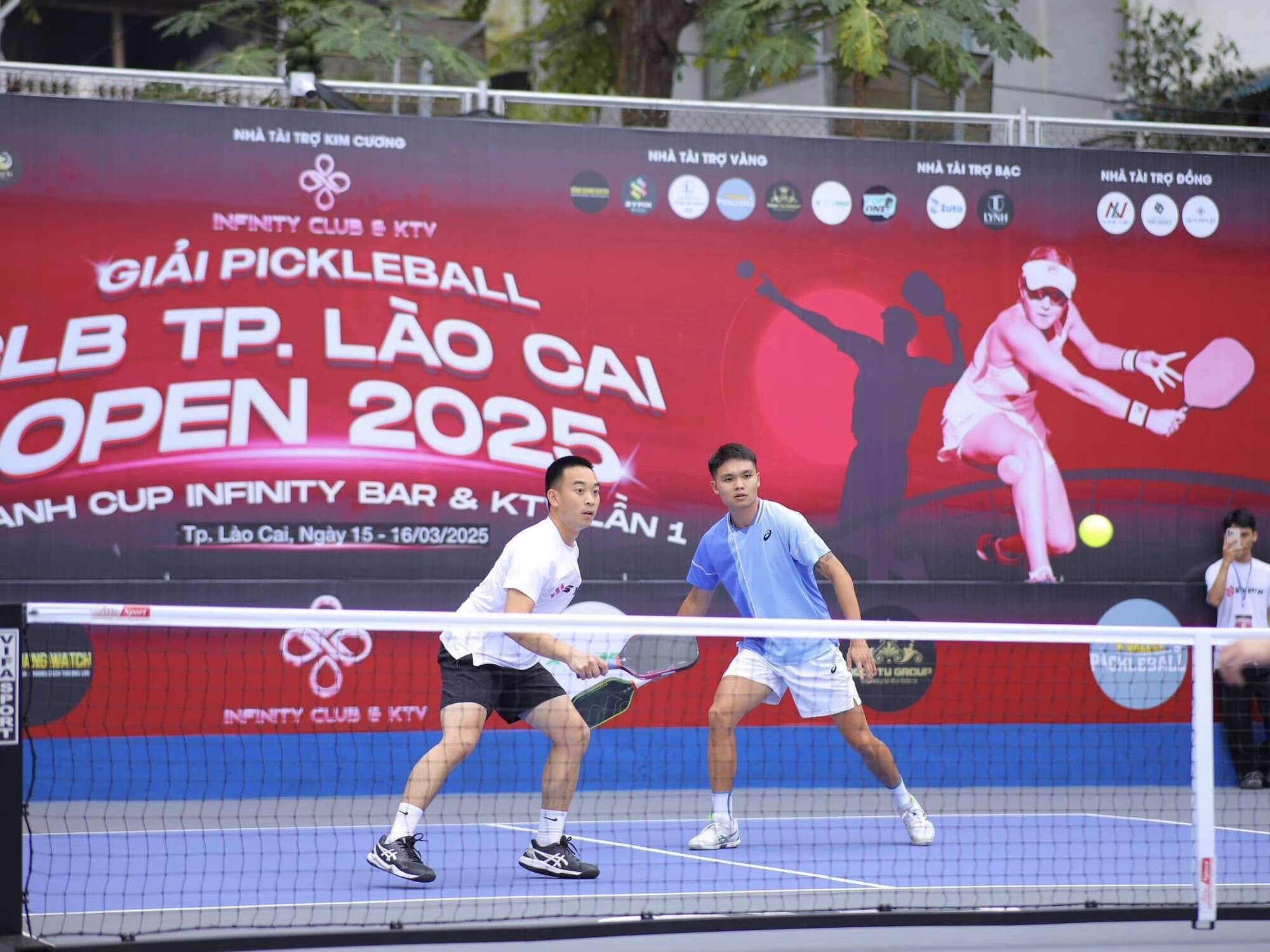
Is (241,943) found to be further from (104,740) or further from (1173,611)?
(1173,611)

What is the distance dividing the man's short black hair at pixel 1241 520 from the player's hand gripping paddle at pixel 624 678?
15.5ft

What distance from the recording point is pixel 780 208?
10195 millimetres

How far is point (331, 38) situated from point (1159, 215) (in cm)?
610

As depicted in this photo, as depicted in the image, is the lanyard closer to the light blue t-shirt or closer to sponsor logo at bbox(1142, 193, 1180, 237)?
sponsor logo at bbox(1142, 193, 1180, 237)

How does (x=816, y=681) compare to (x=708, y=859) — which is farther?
(x=816, y=681)

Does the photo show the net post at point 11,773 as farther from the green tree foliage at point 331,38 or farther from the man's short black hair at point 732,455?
the green tree foliage at point 331,38

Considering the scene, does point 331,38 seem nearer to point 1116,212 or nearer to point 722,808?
point 1116,212

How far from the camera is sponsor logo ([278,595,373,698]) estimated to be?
31.2 ft

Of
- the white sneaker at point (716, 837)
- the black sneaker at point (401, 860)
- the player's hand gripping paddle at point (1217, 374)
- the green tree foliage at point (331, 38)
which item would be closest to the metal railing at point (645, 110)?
the green tree foliage at point (331, 38)

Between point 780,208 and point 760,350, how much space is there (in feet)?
3.09

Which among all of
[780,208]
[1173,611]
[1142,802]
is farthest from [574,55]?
[1142,802]

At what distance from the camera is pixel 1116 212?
10.6 meters

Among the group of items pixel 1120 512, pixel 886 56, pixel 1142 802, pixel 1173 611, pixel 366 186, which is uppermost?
pixel 886 56

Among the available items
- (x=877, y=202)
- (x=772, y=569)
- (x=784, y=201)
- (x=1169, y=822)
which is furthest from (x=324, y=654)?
(x=1169, y=822)
